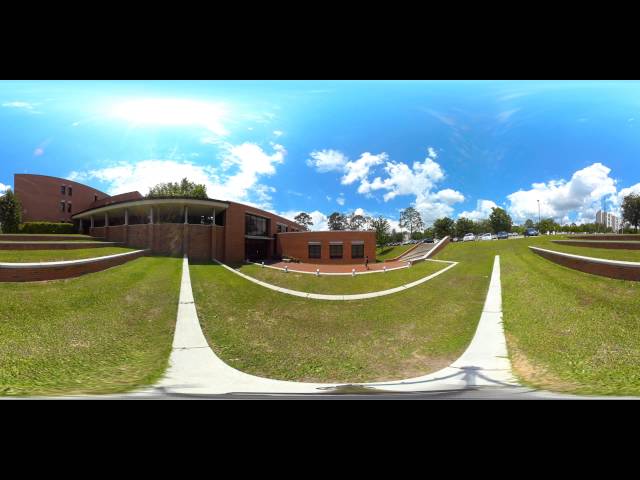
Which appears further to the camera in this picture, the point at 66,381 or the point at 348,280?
the point at 348,280

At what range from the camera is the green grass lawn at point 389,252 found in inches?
138

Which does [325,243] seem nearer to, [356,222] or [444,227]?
[356,222]

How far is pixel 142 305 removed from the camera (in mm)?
2467

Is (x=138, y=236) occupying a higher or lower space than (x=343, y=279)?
higher

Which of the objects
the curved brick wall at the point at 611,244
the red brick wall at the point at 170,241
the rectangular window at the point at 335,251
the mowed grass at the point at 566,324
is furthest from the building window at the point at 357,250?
the curved brick wall at the point at 611,244

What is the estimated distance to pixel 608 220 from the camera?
9.05ft

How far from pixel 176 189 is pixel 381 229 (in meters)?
2.35

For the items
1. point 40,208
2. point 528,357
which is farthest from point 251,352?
point 40,208

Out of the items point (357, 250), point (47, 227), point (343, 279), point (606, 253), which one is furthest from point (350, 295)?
point (47, 227)

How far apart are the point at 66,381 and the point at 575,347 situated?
382cm

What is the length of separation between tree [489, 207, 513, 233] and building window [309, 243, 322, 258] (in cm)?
202

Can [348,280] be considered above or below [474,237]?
below
